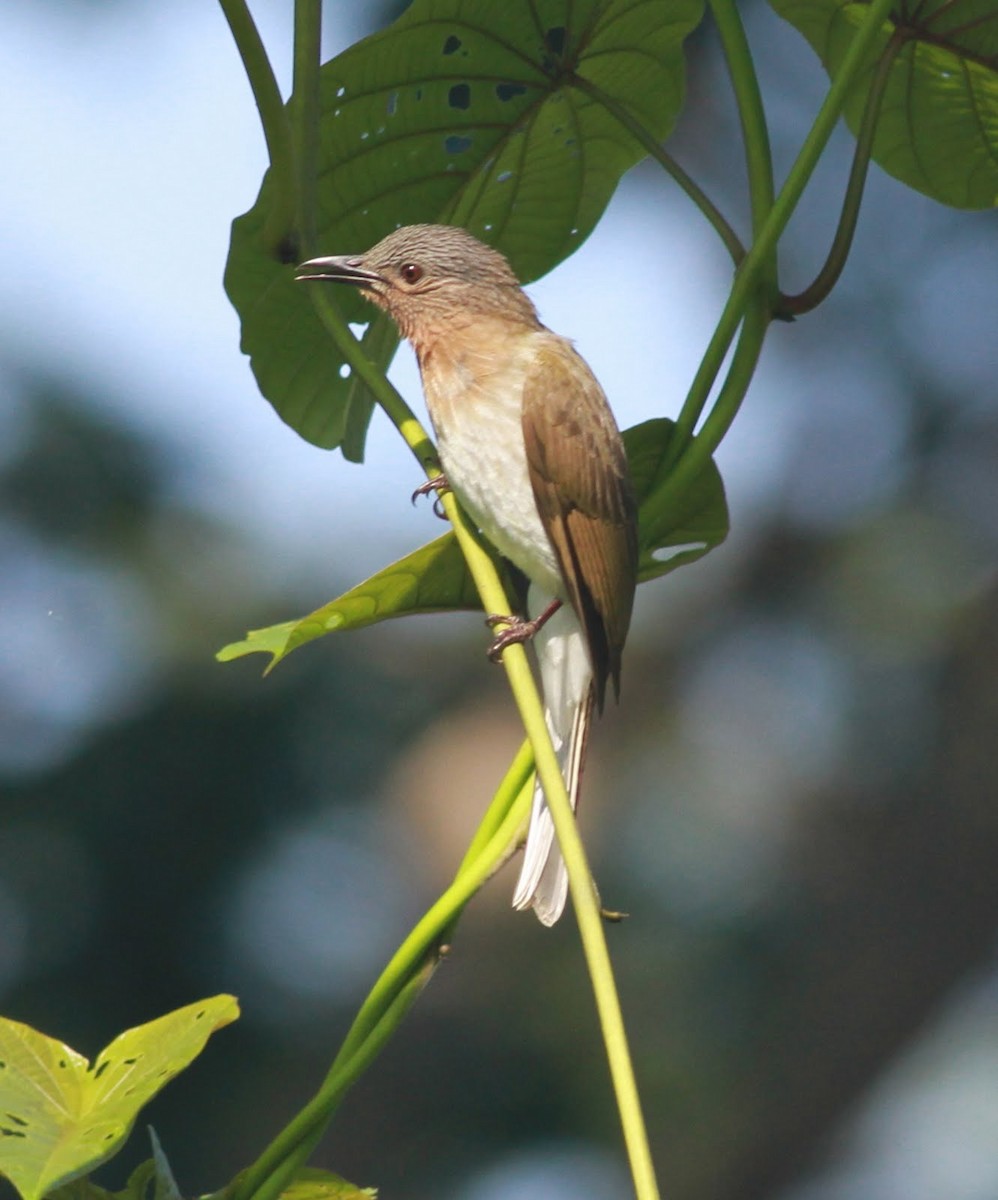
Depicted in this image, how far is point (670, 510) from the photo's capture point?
2.08 metres

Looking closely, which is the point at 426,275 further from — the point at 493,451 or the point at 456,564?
the point at 456,564

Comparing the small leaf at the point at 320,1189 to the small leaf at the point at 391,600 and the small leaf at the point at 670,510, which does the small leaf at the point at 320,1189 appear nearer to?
the small leaf at the point at 391,600

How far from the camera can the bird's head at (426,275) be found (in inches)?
Result: 107

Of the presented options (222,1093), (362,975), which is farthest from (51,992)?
(362,975)

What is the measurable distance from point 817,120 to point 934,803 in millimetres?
5960

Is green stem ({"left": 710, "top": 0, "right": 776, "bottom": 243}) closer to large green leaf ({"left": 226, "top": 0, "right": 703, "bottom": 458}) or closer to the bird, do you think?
large green leaf ({"left": 226, "top": 0, "right": 703, "bottom": 458})

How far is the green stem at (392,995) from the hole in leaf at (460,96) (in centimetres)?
139

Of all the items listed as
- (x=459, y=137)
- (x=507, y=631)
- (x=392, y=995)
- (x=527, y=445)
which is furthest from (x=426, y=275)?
(x=392, y=995)

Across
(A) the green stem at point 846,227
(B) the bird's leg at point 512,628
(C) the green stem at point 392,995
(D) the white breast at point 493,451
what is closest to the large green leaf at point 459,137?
(D) the white breast at point 493,451

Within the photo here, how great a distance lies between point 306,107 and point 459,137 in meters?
0.78

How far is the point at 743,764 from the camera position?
8422 mm

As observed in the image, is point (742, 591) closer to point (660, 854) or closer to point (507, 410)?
point (660, 854)

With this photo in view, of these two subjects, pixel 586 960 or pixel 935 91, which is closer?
pixel 586 960

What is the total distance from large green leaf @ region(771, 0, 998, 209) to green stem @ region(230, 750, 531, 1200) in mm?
1373
